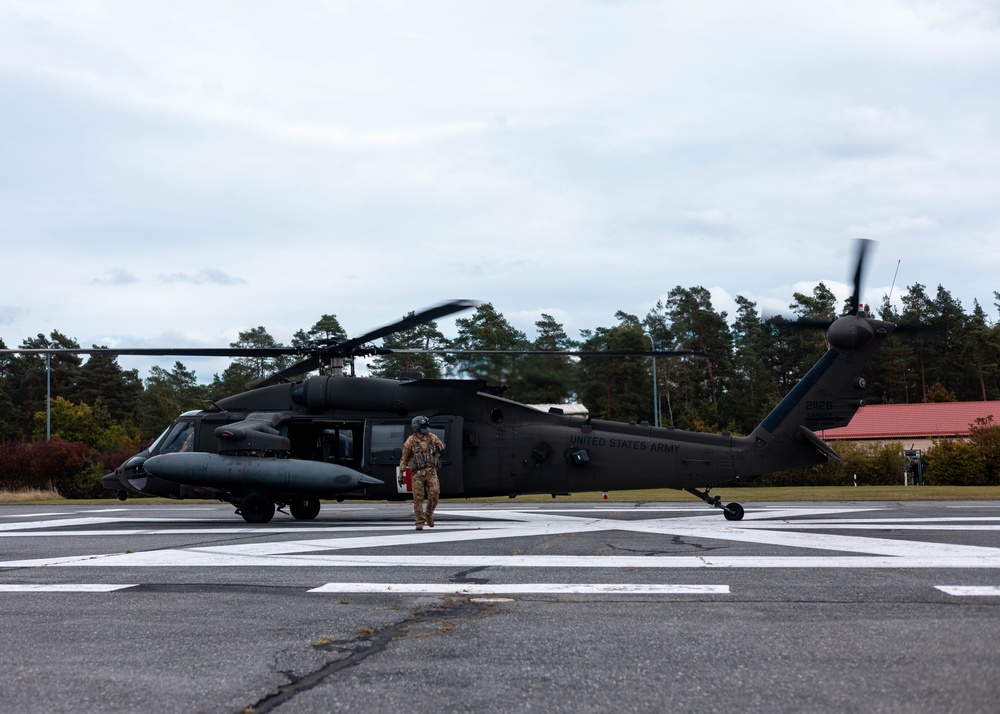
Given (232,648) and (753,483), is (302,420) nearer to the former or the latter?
(232,648)

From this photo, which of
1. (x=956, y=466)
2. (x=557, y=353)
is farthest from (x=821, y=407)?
(x=956, y=466)

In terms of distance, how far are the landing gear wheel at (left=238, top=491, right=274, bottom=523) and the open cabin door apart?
6.20ft

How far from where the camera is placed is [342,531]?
12352mm

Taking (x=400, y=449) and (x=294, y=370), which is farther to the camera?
(x=294, y=370)

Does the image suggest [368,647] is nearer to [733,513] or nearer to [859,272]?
[733,513]

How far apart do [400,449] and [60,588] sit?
821 centimetres

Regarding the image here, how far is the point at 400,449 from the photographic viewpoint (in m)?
15.2

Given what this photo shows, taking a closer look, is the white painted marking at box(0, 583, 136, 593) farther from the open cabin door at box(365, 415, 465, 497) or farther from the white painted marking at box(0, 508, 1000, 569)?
the open cabin door at box(365, 415, 465, 497)

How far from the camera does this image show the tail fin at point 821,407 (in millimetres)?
14312

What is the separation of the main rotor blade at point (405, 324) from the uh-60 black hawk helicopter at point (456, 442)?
39 mm

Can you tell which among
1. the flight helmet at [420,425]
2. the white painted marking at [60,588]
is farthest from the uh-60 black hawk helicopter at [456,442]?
the white painted marking at [60,588]

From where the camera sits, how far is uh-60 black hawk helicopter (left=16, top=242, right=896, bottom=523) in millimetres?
14375

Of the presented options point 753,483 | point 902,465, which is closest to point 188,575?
point 753,483

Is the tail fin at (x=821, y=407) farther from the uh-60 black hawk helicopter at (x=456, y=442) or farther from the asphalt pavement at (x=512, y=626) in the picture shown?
the asphalt pavement at (x=512, y=626)
